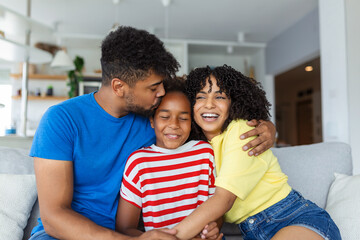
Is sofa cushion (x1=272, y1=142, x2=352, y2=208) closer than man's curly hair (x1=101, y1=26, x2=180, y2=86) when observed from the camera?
No

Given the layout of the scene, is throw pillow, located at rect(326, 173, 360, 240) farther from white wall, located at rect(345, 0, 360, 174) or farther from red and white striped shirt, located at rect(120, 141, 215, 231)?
white wall, located at rect(345, 0, 360, 174)

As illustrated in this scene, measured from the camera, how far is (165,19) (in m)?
4.95

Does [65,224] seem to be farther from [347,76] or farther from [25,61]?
[347,76]

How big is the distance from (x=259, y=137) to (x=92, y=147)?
633 millimetres

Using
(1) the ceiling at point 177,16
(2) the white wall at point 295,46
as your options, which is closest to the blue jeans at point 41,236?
(1) the ceiling at point 177,16

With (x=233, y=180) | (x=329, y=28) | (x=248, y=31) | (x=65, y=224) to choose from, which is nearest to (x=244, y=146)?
(x=233, y=180)

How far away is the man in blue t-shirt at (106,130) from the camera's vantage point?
111cm

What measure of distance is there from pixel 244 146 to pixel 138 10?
396 cm

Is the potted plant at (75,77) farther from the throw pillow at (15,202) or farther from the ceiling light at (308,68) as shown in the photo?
the ceiling light at (308,68)

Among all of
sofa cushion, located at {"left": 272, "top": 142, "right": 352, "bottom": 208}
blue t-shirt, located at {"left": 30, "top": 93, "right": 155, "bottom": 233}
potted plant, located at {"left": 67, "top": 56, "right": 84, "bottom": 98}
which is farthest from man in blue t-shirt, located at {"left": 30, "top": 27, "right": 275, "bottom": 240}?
potted plant, located at {"left": 67, "top": 56, "right": 84, "bottom": 98}

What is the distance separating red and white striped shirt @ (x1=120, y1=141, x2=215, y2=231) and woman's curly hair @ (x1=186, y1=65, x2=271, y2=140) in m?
0.18

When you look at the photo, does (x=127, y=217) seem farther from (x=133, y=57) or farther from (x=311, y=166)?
(x=311, y=166)

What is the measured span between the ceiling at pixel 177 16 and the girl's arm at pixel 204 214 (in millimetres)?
3651

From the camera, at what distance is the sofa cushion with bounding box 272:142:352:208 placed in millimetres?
1622
